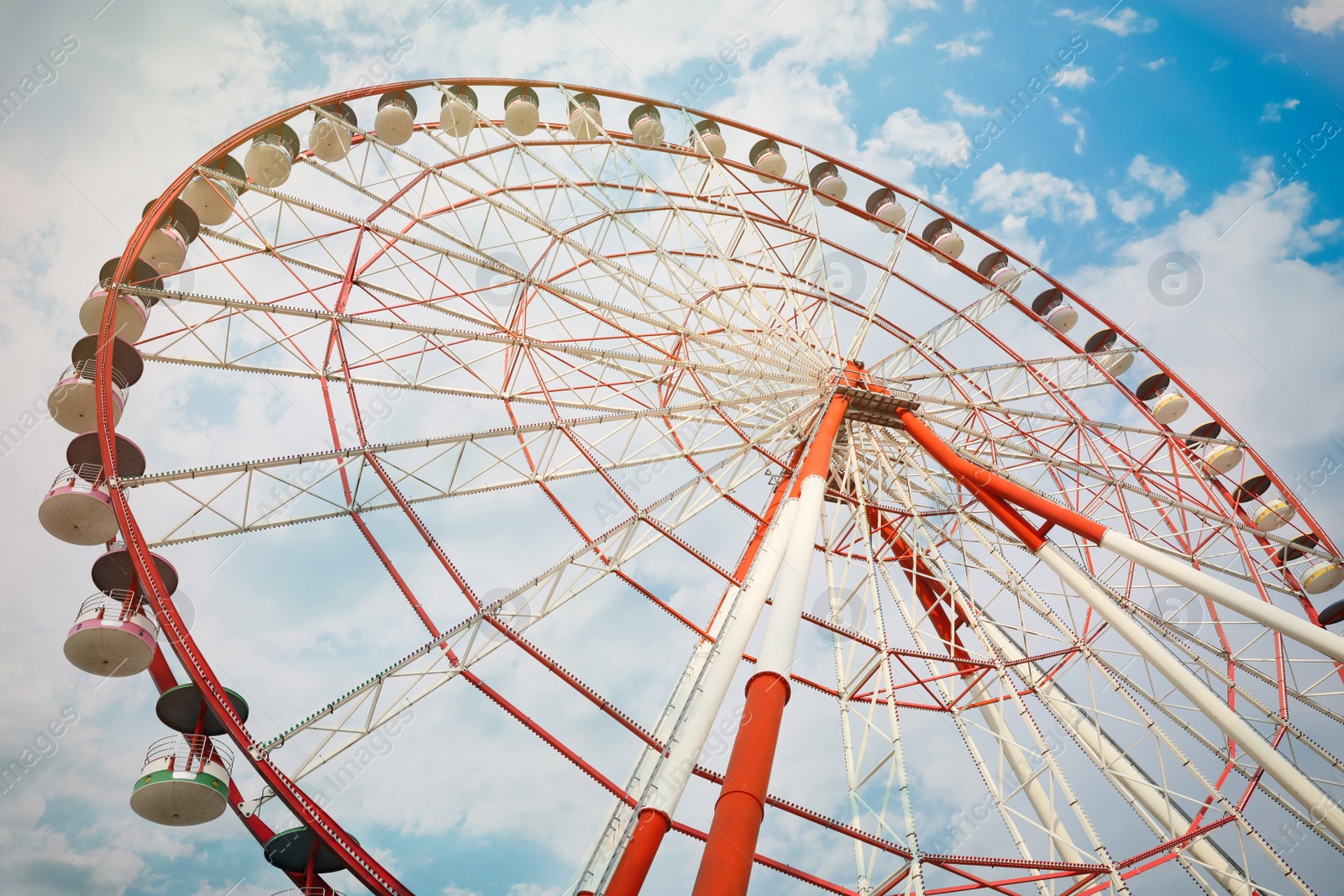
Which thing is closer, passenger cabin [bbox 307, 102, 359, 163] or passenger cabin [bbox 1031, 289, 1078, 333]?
passenger cabin [bbox 307, 102, 359, 163]

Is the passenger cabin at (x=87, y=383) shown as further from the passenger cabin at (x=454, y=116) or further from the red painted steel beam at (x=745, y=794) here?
the red painted steel beam at (x=745, y=794)

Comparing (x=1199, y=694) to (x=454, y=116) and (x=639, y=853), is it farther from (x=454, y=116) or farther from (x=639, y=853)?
(x=454, y=116)

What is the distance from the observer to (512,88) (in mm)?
18469

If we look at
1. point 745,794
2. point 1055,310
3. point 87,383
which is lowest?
point 745,794

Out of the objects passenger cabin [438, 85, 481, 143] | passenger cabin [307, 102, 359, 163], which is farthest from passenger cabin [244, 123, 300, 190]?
passenger cabin [438, 85, 481, 143]

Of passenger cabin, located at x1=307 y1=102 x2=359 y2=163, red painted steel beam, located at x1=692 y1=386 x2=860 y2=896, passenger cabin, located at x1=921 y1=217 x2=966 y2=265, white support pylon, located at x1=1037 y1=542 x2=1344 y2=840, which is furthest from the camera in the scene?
passenger cabin, located at x1=921 y1=217 x2=966 y2=265

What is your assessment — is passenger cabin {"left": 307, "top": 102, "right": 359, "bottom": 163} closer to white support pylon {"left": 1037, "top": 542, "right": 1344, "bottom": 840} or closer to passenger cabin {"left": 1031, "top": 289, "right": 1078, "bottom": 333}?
white support pylon {"left": 1037, "top": 542, "right": 1344, "bottom": 840}

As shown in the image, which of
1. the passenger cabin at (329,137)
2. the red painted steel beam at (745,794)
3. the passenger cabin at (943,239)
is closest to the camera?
the red painted steel beam at (745,794)

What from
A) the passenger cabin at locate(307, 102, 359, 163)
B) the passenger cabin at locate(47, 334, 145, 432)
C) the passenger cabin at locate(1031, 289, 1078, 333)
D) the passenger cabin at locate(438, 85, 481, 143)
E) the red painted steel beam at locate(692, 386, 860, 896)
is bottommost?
the red painted steel beam at locate(692, 386, 860, 896)

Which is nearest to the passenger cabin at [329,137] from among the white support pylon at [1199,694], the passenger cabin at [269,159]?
the passenger cabin at [269,159]

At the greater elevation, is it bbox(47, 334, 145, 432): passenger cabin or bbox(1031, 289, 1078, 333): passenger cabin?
bbox(1031, 289, 1078, 333): passenger cabin

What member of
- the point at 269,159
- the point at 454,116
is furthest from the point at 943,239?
the point at 269,159

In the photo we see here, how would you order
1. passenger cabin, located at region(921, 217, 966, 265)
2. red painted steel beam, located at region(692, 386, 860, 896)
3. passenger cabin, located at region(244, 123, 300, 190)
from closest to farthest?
red painted steel beam, located at region(692, 386, 860, 896) → passenger cabin, located at region(244, 123, 300, 190) → passenger cabin, located at region(921, 217, 966, 265)

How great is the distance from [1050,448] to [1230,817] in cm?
828
